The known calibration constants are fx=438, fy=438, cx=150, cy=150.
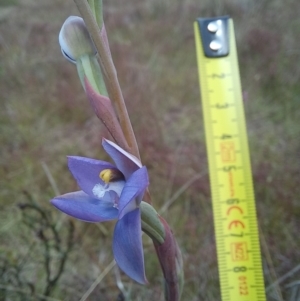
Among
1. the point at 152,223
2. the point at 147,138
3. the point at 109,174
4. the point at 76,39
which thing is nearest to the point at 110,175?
the point at 109,174

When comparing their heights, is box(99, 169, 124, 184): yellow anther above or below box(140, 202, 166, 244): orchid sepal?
above

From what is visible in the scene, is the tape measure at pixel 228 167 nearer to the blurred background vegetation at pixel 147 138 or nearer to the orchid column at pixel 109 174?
the blurred background vegetation at pixel 147 138

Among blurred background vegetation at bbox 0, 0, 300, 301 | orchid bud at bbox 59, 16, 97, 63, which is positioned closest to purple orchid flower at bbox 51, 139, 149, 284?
orchid bud at bbox 59, 16, 97, 63

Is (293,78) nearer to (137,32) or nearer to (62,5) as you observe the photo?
(137,32)

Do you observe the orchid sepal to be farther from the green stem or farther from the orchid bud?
the orchid bud

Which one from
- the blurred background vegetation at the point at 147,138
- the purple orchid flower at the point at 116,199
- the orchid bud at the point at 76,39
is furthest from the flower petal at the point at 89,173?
the blurred background vegetation at the point at 147,138

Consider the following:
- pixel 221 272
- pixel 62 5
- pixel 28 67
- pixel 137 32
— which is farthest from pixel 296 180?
pixel 62 5

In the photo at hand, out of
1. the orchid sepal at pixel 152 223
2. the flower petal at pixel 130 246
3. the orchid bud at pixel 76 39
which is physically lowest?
the flower petal at pixel 130 246
